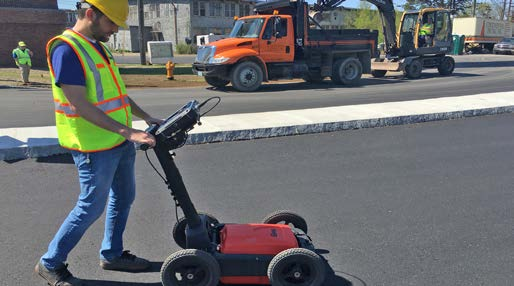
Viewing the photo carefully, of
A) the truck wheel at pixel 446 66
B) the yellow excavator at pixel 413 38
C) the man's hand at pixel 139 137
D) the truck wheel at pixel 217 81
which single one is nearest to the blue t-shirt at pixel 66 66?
the man's hand at pixel 139 137

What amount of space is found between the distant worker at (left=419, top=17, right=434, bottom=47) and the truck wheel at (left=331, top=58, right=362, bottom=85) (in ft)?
15.1

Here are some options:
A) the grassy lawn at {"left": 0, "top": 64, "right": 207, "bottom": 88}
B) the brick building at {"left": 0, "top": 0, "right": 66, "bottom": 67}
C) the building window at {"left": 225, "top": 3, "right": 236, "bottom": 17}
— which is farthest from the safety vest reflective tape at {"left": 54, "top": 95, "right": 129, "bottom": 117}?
the building window at {"left": 225, "top": 3, "right": 236, "bottom": 17}

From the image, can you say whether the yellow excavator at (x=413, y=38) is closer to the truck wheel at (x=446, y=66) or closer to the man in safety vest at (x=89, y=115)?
the truck wheel at (x=446, y=66)

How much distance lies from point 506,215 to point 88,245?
3.96 meters

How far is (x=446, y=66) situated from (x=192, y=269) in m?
22.0

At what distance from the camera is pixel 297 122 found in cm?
834

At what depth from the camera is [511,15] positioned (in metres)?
74.6

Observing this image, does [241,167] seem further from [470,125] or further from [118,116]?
[470,125]

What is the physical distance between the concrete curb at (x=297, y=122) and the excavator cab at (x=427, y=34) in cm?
1041

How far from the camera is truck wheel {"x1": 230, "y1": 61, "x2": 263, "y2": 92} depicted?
51.0 feet

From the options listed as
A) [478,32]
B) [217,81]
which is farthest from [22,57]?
[478,32]

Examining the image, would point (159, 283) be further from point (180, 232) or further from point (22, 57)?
point (22, 57)

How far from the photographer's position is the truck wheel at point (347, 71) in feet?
59.5

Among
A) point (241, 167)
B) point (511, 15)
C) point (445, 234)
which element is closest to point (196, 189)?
point (241, 167)
